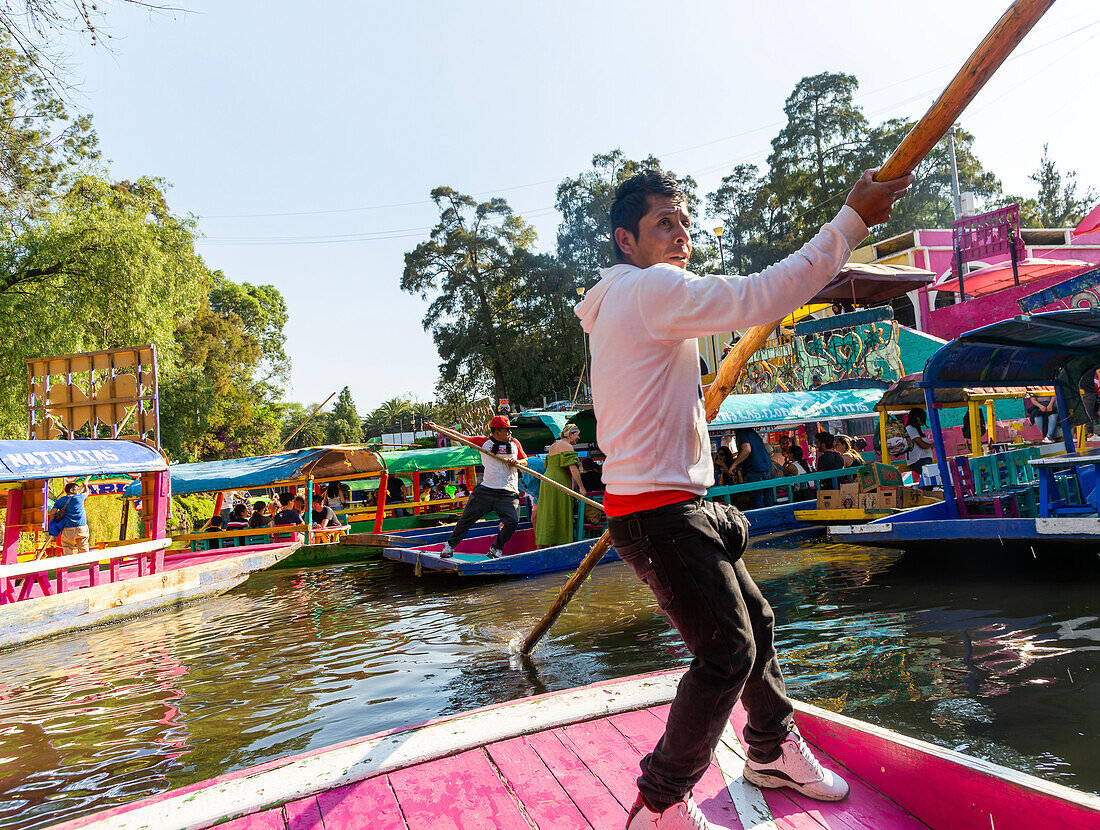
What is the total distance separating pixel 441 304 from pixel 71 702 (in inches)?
1312

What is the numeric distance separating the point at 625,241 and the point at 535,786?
160 centimetres

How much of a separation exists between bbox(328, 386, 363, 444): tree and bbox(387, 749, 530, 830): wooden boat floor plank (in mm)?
70692

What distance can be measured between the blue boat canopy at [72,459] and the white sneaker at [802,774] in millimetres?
7583

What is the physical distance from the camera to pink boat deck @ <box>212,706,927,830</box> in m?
1.94

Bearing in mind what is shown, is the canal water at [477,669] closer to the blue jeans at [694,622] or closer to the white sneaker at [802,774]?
the white sneaker at [802,774]

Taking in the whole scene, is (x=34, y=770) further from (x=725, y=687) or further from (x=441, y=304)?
(x=441, y=304)

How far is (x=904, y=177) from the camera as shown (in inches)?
74.3

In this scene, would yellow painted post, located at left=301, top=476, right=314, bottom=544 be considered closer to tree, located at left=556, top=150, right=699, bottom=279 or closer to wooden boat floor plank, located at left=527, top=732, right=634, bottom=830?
wooden boat floor plank, located at left=527, top=732, right=634, bottom=830

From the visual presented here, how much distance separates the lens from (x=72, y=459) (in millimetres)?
7992

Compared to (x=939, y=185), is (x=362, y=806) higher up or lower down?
lower down

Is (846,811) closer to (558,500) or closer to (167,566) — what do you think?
(558,500)

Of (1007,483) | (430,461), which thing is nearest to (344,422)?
(430,461)

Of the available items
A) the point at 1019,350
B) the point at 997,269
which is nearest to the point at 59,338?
the point at 1019,350

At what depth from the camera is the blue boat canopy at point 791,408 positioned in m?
11.0
